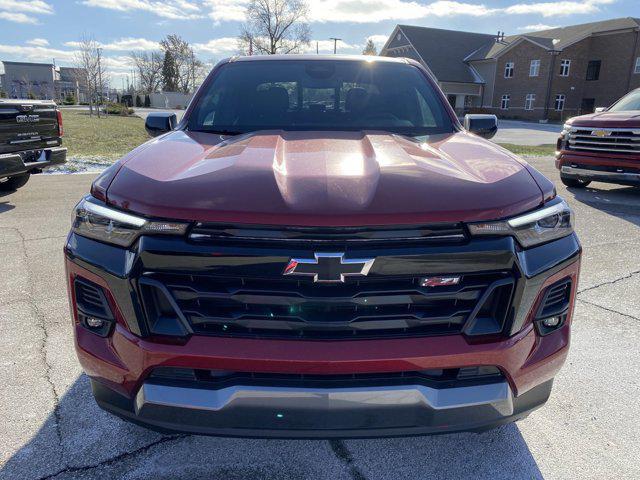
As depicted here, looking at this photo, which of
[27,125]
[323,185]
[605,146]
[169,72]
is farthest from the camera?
[169,72]

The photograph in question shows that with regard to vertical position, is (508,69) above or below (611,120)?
above

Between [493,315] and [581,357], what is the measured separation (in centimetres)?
178

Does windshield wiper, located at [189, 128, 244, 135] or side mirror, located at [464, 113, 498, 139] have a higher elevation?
side mirror, located at [464, 113, 498, 139]

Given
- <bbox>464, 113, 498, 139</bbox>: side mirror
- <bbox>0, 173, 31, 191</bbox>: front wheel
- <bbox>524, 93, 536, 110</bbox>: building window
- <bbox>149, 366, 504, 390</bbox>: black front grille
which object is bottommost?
<bbox>0, 173, 31, 191</bbox>: front wheel

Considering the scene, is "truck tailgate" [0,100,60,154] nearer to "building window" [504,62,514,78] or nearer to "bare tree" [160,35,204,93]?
"building window" [504,62,514,78]

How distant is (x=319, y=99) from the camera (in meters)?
3.19

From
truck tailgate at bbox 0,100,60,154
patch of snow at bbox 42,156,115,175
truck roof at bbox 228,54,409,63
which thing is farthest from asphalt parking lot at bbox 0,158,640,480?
patch of snow at bbox 42,156,115,175

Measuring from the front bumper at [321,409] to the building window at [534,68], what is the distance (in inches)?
2047

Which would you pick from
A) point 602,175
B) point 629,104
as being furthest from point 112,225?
point 629,104

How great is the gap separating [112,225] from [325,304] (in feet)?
2.80

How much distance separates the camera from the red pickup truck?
775 cm

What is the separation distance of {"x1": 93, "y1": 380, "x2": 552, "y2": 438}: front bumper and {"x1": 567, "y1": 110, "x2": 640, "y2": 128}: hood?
764 centimetres

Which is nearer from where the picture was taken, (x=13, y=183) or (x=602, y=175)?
(x=13, y=183)

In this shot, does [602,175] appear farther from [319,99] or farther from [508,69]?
[508,69]
